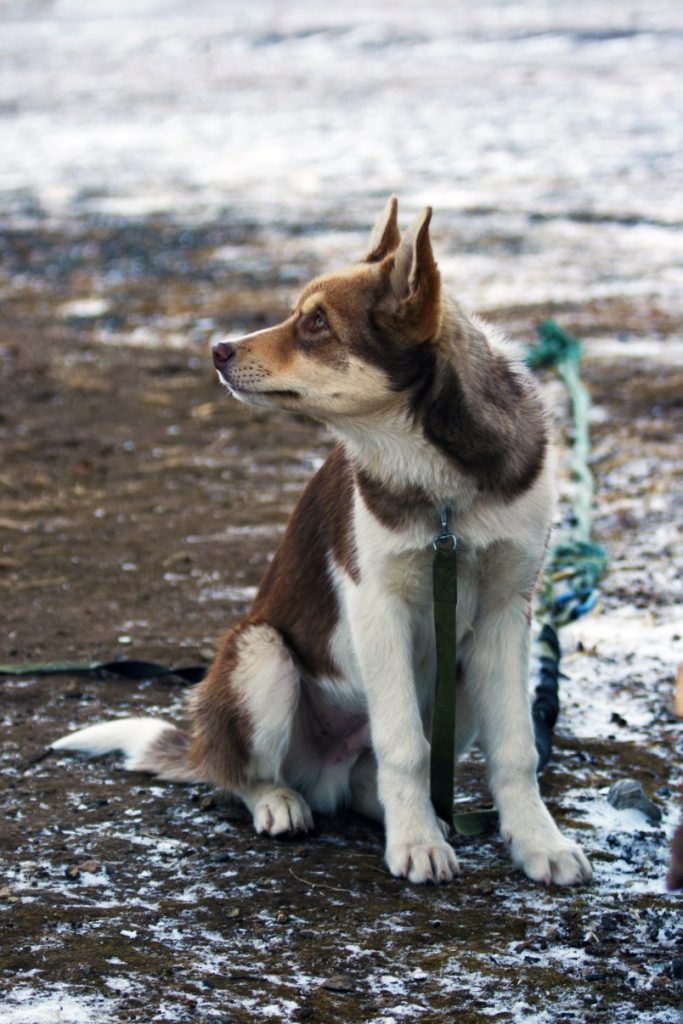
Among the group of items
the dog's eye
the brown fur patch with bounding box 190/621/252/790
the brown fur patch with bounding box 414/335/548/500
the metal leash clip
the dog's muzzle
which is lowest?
the brown fur patch with bounding box 190/621/252/790

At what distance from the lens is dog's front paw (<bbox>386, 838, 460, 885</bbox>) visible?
12.8 ft

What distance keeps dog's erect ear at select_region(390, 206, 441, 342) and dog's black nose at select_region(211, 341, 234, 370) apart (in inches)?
19.2

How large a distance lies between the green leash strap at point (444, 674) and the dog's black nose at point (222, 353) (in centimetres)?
74

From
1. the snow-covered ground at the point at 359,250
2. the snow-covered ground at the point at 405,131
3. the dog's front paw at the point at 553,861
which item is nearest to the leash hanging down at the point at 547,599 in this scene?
the snow-covered ground at the point at 359,250

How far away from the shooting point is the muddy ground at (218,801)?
3348mm

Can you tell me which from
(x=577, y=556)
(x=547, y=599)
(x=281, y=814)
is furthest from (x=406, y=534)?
(x=577, y=556)

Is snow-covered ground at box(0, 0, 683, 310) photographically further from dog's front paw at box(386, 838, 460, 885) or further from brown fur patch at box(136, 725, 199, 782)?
dog's front paw at box(386, 838, 460, 885)

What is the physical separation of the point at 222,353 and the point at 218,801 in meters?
1.41

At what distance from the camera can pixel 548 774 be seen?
4.63 metres

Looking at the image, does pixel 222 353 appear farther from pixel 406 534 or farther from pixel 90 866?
pixel 90 866

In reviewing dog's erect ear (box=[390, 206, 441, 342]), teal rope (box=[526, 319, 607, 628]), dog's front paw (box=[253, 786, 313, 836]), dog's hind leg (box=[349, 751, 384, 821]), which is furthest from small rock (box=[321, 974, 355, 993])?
teal rope (box=[526, 319, 607, 628])

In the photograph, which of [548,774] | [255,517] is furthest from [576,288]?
[548,774]

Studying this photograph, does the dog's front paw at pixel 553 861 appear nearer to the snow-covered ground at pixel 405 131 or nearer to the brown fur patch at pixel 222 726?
the brown fur patch at pixel 222 726

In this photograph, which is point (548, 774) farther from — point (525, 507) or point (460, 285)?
point (460, 285)
